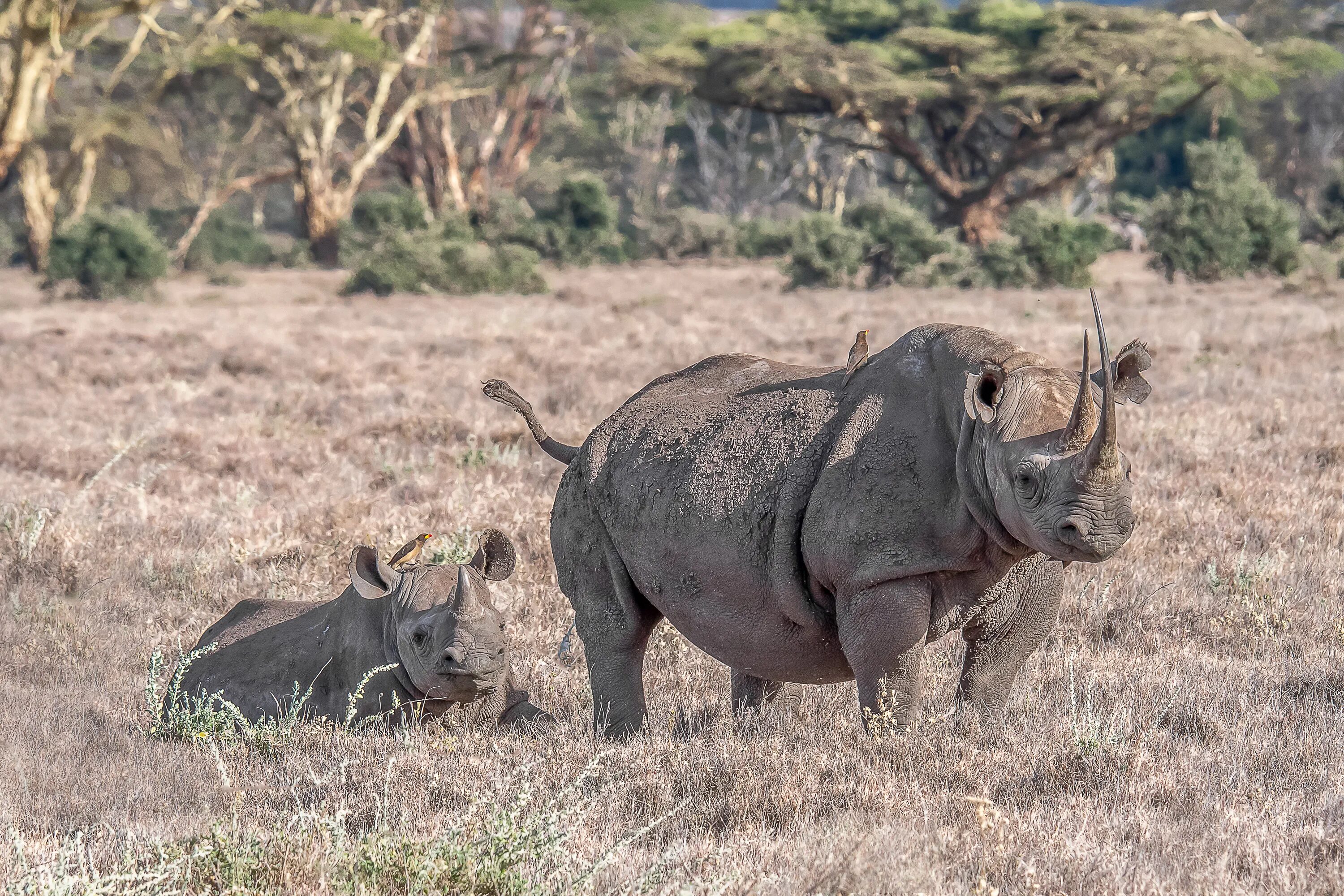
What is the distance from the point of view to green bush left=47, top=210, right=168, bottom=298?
2761 centimetres

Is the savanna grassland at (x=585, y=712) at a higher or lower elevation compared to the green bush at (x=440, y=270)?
higher

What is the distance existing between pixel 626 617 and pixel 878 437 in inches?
51.0

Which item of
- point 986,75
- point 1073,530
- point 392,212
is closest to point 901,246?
point 986,75

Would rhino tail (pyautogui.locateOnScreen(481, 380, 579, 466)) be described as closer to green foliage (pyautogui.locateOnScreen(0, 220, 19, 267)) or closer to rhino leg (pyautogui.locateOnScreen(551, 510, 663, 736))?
rhino leg (pyautogui.locateOnScreen(551, 510, 663, 736))

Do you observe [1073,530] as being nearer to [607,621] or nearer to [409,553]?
[607,621]

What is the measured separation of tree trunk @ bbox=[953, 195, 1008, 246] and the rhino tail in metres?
33.7

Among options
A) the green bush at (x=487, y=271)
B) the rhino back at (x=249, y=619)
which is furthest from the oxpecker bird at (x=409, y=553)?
the green bush at (x=487, y=271)

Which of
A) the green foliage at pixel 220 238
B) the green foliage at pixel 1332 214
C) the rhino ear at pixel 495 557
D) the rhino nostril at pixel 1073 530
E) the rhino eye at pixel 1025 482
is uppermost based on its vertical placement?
the rhino eye at pixel 1025 482

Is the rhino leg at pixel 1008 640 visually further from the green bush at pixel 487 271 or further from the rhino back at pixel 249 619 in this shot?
the green bush at pixel 487 271

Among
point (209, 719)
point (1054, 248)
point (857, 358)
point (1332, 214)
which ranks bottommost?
point (1054, 248)

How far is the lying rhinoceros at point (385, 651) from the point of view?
5.25m

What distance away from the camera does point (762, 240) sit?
43.1 meters

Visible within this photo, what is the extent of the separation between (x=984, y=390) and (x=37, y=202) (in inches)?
1468

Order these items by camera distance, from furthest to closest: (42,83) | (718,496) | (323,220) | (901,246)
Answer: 1. (323,220)
2. (42,83)
3. (901,246)
4. (718,496)
